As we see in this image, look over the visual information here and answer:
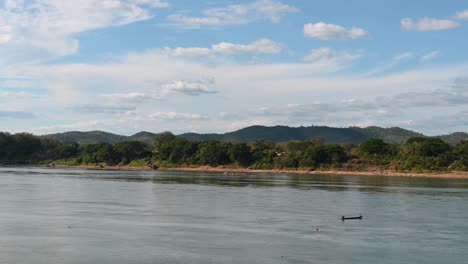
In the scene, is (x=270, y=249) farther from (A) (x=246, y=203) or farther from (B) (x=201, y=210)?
(A) (x=246, y=203)

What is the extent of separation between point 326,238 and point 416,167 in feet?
314

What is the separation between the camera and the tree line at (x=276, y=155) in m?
123

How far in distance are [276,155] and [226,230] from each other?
113984 mm

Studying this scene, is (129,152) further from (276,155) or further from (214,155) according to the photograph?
(276,155)

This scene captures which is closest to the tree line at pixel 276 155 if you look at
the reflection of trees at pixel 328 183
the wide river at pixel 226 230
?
the reflection of trees at pixel 328 183

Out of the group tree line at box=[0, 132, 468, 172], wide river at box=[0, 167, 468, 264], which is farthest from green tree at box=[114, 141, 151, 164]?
wide river at box=[0, 167, 468, 264]

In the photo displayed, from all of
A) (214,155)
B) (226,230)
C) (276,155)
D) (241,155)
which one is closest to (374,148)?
(276,155)

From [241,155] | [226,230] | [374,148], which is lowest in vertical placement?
[226,230]

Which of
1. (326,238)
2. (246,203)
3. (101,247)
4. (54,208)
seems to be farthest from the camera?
(246,203)

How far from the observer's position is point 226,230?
32250mm

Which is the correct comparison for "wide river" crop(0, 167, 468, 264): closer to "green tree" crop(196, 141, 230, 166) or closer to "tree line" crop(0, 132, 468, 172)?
"tree line" crop(0, 132, 468, 172)

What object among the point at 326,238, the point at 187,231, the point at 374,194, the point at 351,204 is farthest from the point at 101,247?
the point at 374,194

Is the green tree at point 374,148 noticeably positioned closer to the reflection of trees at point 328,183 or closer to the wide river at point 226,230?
the reflection of trees at point 328,183

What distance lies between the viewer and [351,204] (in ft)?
161
